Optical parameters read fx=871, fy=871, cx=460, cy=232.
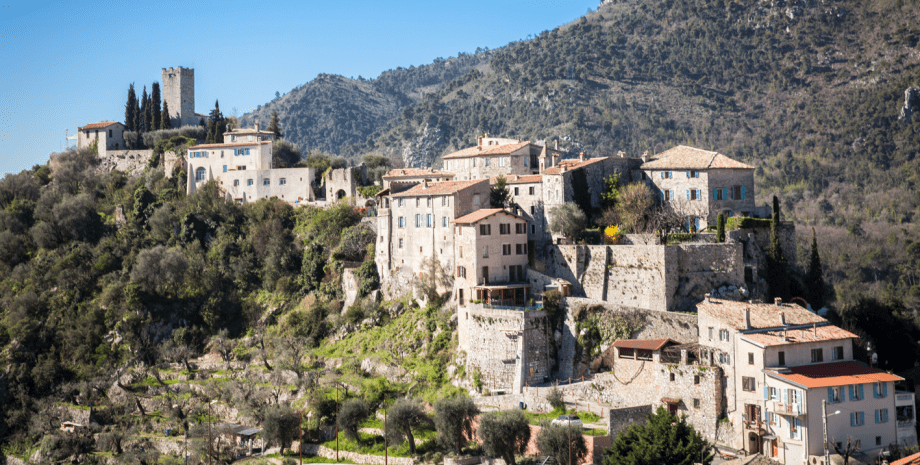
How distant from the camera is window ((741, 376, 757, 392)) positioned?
41631mm

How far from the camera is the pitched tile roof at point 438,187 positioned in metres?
58.6

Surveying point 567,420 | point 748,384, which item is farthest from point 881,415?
point 567,420

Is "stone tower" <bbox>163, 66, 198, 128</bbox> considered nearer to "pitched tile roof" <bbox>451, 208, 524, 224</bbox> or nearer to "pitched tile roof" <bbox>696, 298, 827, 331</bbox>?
"pitched tile roof" <bbox>451, 208, 524, 224</bbox>

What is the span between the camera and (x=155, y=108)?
98375 mm

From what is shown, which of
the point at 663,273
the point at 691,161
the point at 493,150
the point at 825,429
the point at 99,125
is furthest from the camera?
the point at 99,125

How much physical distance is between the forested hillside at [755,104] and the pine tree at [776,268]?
129 ft

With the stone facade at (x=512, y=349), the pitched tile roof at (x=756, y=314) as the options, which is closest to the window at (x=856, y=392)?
the pitched tile roof at (x=756, y=314)

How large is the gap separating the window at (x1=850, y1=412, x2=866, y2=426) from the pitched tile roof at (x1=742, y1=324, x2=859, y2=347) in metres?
3.91

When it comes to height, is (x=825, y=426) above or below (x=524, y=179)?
below

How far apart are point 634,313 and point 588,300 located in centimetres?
315

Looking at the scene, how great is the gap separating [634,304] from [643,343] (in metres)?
5.53

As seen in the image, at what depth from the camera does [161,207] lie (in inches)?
3093

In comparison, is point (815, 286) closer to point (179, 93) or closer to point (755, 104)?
point (179, 93)

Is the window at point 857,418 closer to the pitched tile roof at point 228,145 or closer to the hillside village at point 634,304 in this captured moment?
the hillside village at point 634,304
